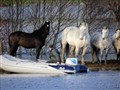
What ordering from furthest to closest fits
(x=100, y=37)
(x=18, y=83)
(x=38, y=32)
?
(x=100, y=37)
(x=38, y=32)
(x=18, y=83)

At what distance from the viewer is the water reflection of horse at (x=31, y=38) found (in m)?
30.0

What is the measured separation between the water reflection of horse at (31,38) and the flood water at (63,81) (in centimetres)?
432

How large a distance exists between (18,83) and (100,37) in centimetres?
1124

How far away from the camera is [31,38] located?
100 ft

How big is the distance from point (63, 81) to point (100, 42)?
382 inches

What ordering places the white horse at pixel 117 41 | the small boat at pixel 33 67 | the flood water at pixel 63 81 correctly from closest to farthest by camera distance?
1. the flood water at pixel 63 81
2. the small boat at pixel 33 67
3. the white horse at pixel 117 41

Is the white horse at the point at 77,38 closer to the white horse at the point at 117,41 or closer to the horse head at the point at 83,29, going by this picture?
the horse head at the point at 83,29

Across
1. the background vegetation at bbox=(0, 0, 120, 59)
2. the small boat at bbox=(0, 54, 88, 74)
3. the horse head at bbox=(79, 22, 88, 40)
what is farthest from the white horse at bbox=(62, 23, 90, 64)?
the small boat at bbox=(0, 54, 88, 74)

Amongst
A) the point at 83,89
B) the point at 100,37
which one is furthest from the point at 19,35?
the point at 83,89

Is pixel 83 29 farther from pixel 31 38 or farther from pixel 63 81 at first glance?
pixel 63 81

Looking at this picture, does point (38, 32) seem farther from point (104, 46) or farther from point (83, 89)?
point (83, 89)

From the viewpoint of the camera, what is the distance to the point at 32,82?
22062 mm

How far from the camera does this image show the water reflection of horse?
3003cm

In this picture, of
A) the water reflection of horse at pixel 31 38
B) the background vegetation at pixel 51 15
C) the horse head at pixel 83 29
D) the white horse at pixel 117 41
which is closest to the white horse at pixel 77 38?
the horse head at pixel 83 29
